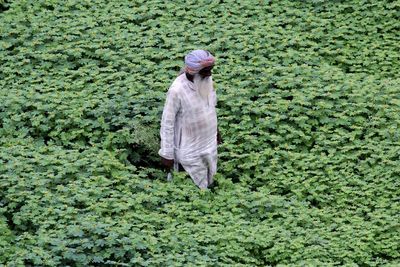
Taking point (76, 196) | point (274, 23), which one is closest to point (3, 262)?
point (76, 196)

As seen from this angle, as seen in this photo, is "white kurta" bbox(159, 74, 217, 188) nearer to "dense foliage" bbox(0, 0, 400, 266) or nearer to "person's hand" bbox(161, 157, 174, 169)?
Result: "person's hand" bbox(161, 157, 174, 169)

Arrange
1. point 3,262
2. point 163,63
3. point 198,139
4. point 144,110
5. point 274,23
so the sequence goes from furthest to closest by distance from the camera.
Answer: point 274,23 → point 163,63 → point 144,110 → point 198,139 → point 3,262

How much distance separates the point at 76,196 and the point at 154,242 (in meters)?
1.12

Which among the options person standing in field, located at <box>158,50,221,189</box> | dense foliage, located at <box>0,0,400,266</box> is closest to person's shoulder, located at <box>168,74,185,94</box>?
person standing in field, located at <box>158,50,221,189</box>

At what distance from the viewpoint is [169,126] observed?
420 inches

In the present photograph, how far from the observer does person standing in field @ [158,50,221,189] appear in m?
10.6

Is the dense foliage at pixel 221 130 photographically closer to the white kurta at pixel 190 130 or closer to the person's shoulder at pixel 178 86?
the white kurta at pixel 190 130

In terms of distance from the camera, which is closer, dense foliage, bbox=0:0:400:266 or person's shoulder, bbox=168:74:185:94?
dense foliage, bbox=0:0:400:266

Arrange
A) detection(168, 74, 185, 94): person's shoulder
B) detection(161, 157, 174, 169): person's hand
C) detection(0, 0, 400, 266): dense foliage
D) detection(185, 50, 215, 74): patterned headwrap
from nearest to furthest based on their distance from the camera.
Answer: detection(0, 0, 400, 266): dense foliage → detection(185, 50, 215, 74): patterned headwrap → detection(168, 74, 185, 94): person's shoulder → detection(161, 157, 174, 169): person's hand

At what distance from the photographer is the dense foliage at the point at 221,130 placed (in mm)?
9609

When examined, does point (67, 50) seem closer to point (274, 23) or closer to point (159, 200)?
point (274, 23)

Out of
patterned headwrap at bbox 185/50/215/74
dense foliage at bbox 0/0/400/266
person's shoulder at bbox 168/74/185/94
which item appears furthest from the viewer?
person's shoulder at bbox 168/74/185/94

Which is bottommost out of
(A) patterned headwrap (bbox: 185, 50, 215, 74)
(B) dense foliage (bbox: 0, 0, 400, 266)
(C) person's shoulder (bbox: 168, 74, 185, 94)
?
(B) dense foliage (bbox: 0, 0, 400, 266)

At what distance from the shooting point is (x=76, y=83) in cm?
1264
